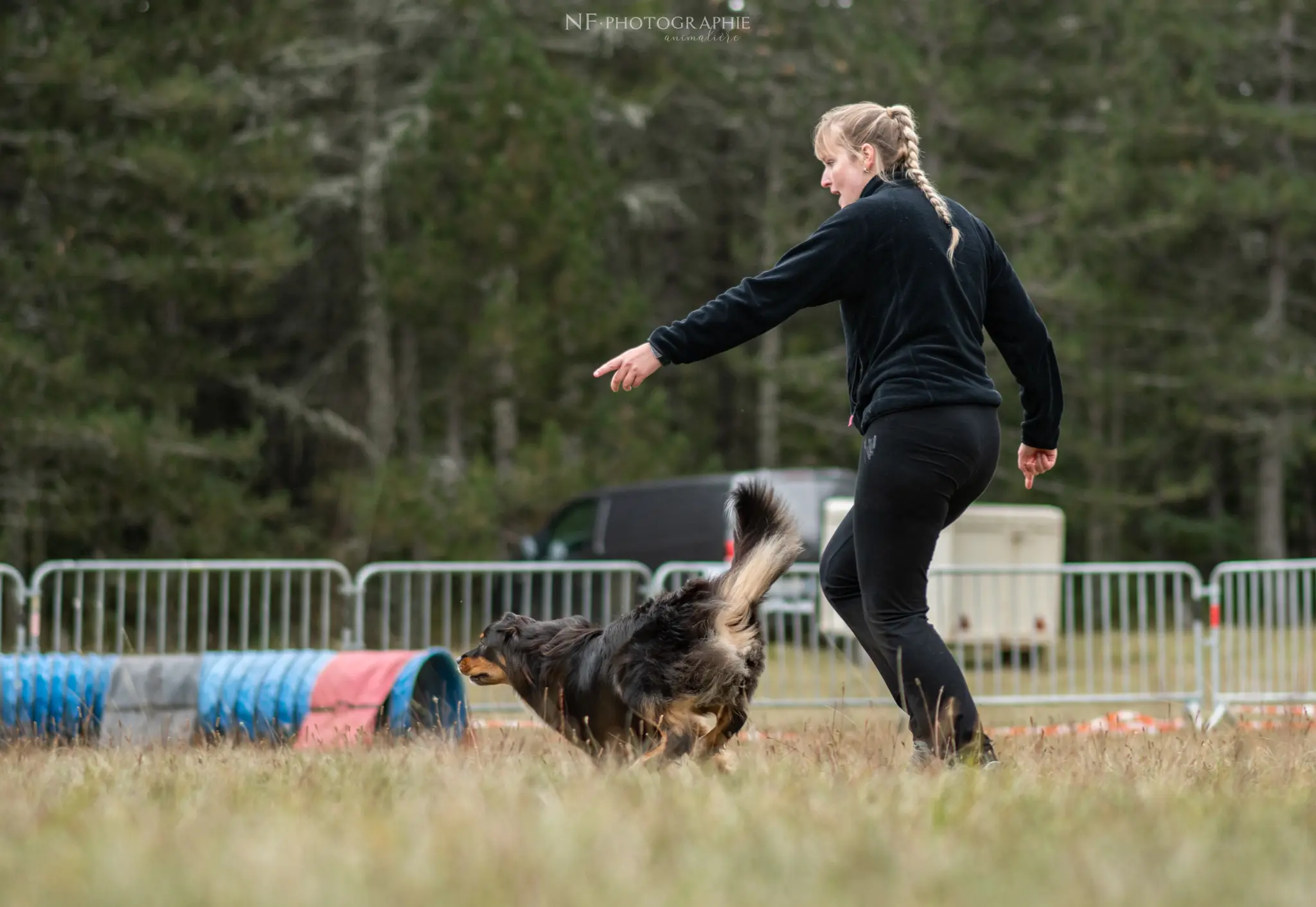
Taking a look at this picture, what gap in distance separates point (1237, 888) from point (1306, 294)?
79.6ft

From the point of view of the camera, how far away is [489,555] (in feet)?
57.6

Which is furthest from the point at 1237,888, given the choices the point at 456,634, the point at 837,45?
the point at 837,45

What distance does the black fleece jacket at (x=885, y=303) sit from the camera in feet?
13.2

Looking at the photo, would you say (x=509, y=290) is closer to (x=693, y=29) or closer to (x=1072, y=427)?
(x=693, y=29)

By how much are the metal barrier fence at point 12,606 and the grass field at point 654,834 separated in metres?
5.89

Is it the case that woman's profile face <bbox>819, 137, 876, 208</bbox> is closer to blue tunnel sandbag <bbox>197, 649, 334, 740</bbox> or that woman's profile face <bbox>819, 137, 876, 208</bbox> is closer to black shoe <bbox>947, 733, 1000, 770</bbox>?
black shoe <bbox>947, 733, 1000, 770</bbox>

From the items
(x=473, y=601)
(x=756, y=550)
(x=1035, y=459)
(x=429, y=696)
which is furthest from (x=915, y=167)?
(x=473, y=601)

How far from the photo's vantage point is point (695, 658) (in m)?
4.36

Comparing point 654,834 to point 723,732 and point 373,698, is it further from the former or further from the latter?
point 373,698

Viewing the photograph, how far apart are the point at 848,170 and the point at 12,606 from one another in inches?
460

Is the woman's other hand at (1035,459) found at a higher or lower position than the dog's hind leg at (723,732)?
higher

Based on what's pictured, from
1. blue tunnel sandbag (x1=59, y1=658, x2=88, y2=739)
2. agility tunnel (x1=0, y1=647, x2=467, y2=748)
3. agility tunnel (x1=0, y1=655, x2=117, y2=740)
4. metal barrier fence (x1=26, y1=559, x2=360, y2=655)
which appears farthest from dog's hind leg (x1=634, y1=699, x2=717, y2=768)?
metal barrier fence (x1=26, y1=559, x2=360, y2=655)

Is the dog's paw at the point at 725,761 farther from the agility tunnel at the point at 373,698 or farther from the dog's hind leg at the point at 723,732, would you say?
the agility tunnel at the point at 373,698

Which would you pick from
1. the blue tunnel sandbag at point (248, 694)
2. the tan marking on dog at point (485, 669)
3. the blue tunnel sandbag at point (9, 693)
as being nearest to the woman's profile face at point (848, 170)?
the tan marking on dog at point (485, 669)
